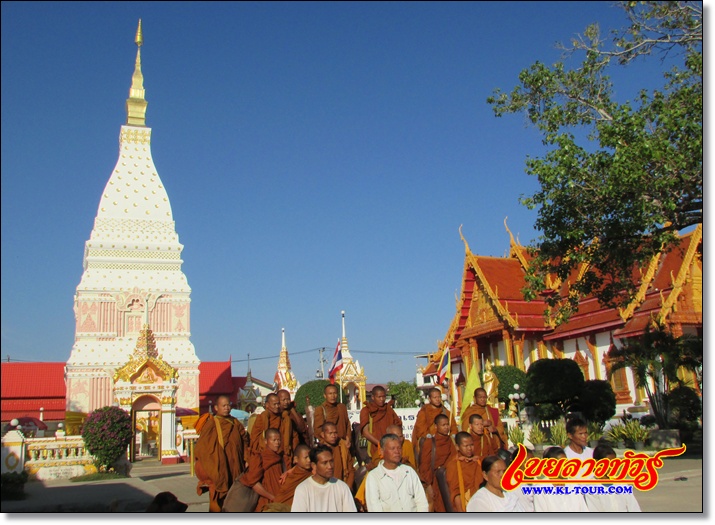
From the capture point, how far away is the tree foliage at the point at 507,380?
81.4 ft

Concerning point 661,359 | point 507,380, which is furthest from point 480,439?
point 507,380

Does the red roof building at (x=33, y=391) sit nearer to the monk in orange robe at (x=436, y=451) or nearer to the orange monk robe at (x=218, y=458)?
the orange monk robe at (x=218, y=458)

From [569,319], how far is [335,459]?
16.3 m

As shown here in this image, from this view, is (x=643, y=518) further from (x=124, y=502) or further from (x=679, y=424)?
(x=679, y=424)

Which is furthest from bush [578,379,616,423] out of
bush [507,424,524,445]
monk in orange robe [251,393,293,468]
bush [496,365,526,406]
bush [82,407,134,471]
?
monk in orange robe [251,393,293,468]

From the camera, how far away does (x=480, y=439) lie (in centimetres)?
803

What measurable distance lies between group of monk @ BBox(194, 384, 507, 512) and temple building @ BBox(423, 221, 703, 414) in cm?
591

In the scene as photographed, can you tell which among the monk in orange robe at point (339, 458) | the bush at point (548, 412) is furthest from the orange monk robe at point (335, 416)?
the bush at point (548, 412)

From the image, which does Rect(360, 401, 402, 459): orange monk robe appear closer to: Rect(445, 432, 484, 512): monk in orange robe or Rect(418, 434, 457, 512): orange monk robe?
Rect(418, 434, 457, 512): orange monk robe

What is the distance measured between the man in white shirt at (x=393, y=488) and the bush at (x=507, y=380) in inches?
760

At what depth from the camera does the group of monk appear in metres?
5.90

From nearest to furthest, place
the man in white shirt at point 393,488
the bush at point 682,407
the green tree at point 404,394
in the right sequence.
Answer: the man in white shirt at point 393,488
the bush at point 682,407
the green tree at point 404,394

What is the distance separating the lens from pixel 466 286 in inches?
1345

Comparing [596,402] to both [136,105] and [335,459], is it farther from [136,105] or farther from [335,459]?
[136,105]
